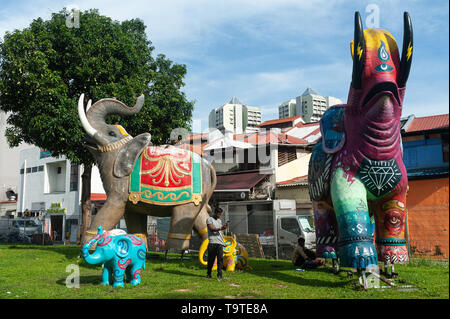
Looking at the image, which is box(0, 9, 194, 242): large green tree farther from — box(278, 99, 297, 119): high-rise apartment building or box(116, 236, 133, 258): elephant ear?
box(278, 99, 297, 119): high-rise apartment building

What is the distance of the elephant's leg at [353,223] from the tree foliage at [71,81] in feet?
27.3

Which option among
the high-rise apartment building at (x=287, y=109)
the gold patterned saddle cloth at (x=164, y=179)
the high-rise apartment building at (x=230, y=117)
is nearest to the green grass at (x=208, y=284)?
the gold patterned saddle cloth at (x=164, y=179)

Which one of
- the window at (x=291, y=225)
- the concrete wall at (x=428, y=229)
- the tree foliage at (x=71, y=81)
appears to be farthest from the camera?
the window at (x=291, y=225)

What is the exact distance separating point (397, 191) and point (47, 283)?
5859 millimetres

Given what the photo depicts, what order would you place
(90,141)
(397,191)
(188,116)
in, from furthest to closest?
(188,116) < (90,141) < (397,191)

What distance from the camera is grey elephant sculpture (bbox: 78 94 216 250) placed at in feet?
29.3

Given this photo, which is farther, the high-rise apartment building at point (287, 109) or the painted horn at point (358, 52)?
the high-rise apartment building at point (287, 109)

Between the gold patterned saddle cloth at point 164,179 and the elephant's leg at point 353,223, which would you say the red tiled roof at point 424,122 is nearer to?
the gold patterned saddle cloth at point 164,179

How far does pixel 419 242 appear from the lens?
41.6 feet

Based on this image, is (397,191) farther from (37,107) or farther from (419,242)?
(37,107)

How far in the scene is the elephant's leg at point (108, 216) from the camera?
8719 millimetres

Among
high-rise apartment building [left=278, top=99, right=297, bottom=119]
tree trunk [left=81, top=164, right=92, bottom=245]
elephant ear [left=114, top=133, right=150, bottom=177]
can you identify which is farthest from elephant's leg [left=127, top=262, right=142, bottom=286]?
high-rise apartment building [left=278, top=99, right=297, bottom=119]

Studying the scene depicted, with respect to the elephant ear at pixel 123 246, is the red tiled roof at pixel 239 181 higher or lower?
higher

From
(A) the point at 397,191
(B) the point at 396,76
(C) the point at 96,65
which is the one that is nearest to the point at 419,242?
(A) the point at 397,191
